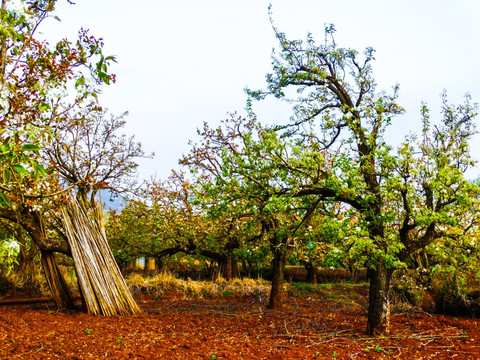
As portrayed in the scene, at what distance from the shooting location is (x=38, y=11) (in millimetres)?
3438

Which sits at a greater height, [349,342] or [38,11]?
[38,11]

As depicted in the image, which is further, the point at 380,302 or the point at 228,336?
the point at 380,302

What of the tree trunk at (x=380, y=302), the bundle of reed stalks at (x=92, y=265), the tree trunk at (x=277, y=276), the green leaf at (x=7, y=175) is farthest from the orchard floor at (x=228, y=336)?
the green leaf at (x=7, y=175)

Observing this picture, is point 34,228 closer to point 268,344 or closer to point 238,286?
point 268,344

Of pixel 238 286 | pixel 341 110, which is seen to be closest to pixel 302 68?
pixel 341 110

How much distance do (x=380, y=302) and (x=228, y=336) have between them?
249cm

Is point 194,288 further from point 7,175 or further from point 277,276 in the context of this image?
point 7,175

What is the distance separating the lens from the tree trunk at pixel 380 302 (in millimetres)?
6133

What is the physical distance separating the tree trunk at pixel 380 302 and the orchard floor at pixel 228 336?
0.20m

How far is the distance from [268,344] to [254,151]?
123 inches

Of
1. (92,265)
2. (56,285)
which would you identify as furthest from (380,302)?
(56,285)

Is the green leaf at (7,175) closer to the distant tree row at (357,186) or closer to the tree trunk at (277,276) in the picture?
the distant tree row at (357,186)

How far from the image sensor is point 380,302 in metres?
6.16

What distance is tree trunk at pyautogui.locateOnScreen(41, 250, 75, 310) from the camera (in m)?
7.79
